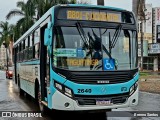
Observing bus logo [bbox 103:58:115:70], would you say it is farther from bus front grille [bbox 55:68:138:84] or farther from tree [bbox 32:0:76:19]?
tree [bbox 32:0:76:19]

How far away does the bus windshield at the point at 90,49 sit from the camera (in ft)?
29.3

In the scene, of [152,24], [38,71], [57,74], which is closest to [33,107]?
[38,71]

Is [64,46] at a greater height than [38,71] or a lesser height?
greater

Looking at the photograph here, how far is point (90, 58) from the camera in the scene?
903 cm

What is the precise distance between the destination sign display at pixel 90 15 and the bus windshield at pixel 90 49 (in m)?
0.34

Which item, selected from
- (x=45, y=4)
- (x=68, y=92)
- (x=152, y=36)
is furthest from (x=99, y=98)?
(x=152, y=36)

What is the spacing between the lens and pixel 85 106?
29.1ft

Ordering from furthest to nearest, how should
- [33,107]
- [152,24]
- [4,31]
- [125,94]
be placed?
1. [4,31]
2. [152,24]
3. [33,107]
4. [125,94]

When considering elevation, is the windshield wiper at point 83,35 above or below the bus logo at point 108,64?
above

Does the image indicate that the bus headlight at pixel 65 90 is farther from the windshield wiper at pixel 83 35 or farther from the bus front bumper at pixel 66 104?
the windshield wiper at pixel 83 35

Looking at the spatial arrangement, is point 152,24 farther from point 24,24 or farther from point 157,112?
point 157,112

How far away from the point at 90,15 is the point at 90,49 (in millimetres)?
1019

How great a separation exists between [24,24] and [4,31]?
37.5m

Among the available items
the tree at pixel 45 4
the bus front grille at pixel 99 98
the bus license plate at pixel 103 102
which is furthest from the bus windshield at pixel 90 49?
the tree at pixel 45 4
